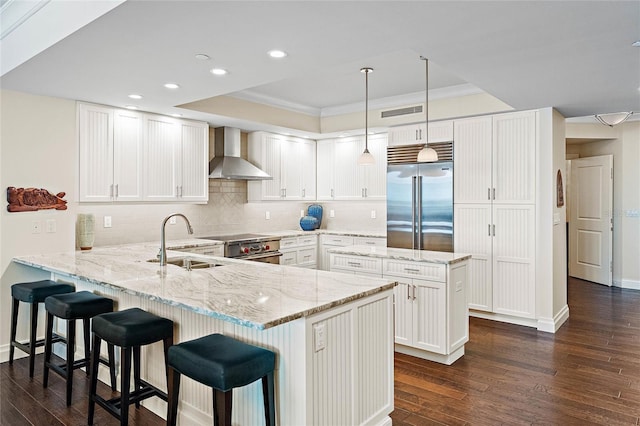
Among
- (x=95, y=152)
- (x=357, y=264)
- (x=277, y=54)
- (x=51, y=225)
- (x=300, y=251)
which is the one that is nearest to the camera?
(x=277, y=54)

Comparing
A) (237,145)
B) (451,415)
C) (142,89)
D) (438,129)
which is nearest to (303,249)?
(237,145)

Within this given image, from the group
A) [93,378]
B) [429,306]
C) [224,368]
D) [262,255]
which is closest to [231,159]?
[262,255]

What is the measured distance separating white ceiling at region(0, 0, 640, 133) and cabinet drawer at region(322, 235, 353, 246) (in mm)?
2760

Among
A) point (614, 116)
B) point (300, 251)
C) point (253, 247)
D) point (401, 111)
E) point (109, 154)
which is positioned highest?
point (401, 111)

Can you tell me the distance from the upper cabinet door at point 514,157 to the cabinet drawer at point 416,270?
1.81 meters

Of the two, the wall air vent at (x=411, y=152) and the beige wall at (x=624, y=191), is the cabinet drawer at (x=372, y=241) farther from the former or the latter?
the beige wall at (x=624, y=191)

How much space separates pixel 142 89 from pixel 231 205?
8.18 feet

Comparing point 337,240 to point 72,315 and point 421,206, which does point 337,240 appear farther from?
point 72,315

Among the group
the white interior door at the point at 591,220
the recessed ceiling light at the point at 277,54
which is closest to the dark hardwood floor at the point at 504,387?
the recessed ceiling light at the point at 277,54

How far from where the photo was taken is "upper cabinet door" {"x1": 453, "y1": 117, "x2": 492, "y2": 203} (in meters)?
4.84

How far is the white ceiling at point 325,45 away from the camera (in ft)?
6.93

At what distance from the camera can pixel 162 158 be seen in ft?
15.4

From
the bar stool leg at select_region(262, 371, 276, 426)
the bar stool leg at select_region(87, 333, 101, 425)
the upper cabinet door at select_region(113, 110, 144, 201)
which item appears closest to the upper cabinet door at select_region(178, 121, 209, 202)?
the upper cabinet door at select_region(113, 110, 144, 201)

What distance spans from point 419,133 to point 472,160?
77cm
